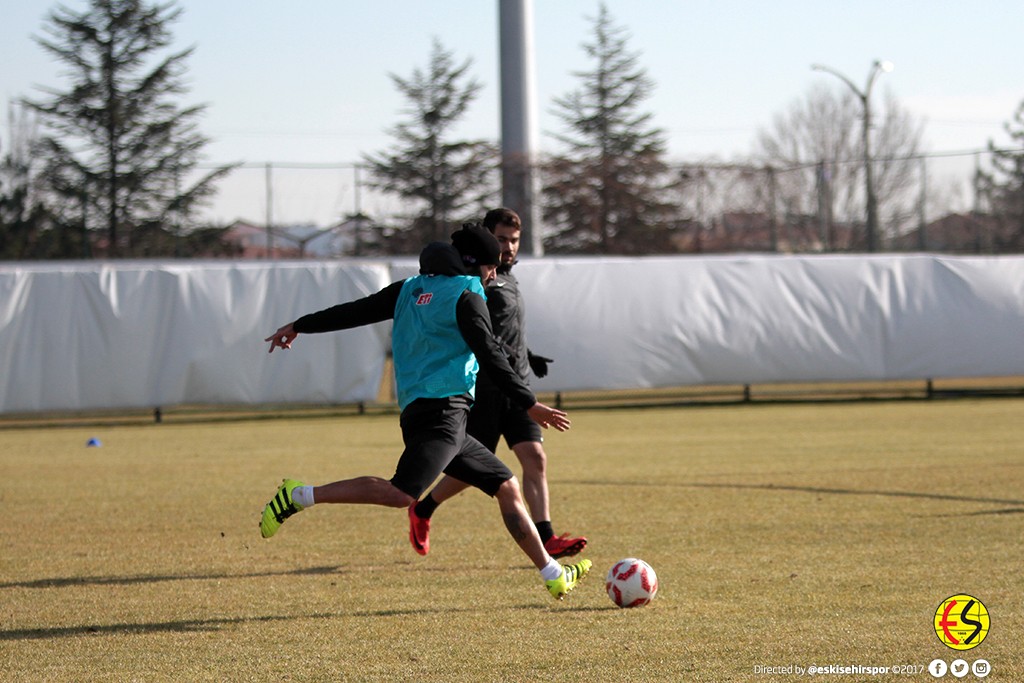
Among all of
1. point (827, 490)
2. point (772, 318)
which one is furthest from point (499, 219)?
point (772, 318)

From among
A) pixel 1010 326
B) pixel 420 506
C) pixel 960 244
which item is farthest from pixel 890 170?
pixel 420 506

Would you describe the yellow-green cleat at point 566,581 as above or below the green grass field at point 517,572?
above

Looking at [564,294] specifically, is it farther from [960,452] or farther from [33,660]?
[33,660]

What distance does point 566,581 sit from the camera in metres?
6.70

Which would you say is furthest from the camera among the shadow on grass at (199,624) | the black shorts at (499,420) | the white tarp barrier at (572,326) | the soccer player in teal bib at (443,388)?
the white tarp barrier at (572,326)

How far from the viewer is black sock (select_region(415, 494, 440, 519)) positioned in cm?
809

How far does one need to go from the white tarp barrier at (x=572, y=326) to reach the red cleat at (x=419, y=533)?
46.0 ft

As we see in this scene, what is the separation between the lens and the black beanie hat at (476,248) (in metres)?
6.77

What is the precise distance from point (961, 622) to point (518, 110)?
3047 centimetres

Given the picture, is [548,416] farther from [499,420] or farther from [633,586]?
[499,420]

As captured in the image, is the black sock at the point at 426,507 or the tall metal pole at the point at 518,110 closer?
the black sock at the point at 426,507

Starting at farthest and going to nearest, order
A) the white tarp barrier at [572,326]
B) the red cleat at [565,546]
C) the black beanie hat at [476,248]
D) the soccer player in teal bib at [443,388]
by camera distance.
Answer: the white tarp barrier at [572,326], the red cleat at [565,546], the black beanie hat at [476,248], the soccer player in teal bib at [443,388]

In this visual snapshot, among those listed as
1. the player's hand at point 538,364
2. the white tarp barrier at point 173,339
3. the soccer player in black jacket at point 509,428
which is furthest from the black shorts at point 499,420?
the white tarp barrier at point 173,339

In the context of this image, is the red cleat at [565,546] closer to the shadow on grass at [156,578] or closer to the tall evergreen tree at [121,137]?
the shadow on grass at [156,578]
